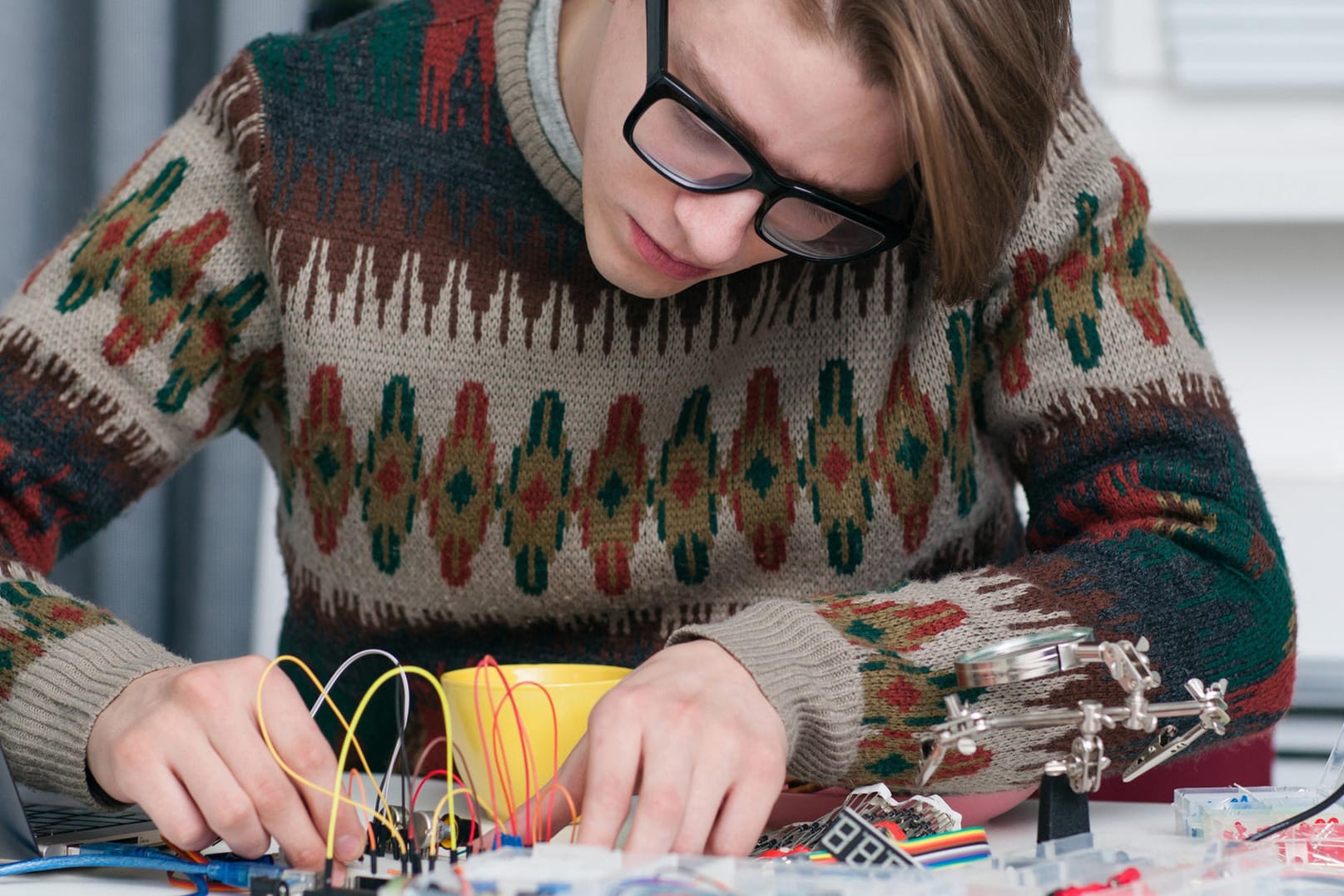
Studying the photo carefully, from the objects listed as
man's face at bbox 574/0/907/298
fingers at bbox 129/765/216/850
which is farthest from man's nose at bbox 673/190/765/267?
fingers at bbox 129/765/216/850

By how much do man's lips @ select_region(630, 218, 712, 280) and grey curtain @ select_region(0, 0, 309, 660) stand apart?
3.13ft

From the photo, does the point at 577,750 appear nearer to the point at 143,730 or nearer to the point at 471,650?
the point at 143,730

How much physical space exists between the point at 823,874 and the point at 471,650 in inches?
23.0

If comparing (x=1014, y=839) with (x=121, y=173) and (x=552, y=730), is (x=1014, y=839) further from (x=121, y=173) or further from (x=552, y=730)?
(x=121, y=173)

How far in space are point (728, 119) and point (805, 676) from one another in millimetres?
304

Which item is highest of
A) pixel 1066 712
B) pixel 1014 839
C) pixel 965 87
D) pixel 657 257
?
pixel 965 87

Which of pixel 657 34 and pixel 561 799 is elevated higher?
pixel 657 34

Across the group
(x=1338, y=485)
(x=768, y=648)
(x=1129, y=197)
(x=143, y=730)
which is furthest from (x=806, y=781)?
(x=1338, y=485)

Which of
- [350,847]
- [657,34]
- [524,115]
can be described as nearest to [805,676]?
[350,847]

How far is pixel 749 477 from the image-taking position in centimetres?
94

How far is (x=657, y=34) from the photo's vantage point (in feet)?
2.30

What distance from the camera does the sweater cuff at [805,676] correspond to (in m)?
0.62

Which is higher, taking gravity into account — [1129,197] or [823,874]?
[1129,197]

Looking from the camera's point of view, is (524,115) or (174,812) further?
(524,115)
